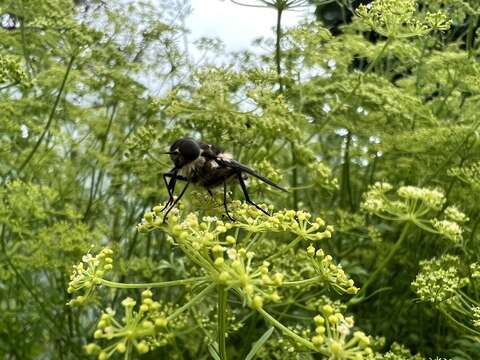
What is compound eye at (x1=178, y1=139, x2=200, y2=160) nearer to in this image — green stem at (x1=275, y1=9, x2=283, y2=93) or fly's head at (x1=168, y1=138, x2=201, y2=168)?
fly's head at (x1=168, y1=138, x2=201, y2=168)

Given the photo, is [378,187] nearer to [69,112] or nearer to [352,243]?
[352,243]

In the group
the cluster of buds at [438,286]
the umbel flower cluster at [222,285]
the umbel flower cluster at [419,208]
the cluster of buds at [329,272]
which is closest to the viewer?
the umbel flower cluster at [222,285]

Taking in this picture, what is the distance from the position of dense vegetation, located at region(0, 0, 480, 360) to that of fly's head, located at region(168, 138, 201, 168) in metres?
0.73

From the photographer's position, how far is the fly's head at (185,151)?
236cm

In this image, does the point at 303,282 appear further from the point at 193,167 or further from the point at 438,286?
the point at 438,286

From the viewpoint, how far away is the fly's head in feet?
7.73

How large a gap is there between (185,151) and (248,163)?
1463 millimetres

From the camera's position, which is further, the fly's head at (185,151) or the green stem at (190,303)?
the fly's head at (185,151)

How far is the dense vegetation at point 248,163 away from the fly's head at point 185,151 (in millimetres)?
731

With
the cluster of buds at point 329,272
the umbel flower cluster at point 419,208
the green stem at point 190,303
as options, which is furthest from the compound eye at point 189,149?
the umbel flower cluster at point 419,208

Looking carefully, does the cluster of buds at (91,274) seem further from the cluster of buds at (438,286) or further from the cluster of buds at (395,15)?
the cluster of buds at (395,15)

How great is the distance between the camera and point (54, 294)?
3.98m

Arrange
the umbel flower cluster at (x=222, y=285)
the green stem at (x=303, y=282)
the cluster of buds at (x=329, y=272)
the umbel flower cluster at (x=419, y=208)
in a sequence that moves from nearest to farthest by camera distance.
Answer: the umbel flower cluster at (x=222, y=285) < the green stem at (x=303, y=282) < the cluster of buds at (x=329, y=272) < the umbel flower cluster at (x=419, y=208)

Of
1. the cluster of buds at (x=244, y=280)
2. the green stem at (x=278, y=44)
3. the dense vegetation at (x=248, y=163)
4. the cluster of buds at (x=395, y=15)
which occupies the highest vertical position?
the cluster of buds at (x=395, y=15)
